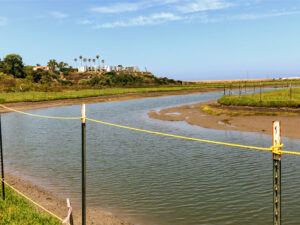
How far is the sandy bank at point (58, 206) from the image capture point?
540 inches

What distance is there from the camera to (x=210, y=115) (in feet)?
161

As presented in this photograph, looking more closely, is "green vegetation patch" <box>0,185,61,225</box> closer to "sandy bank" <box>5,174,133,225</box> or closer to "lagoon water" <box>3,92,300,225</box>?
"sandy bank" <box>5,174,133,225</box>

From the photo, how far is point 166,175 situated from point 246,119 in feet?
79.0

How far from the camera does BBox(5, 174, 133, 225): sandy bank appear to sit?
13727mm

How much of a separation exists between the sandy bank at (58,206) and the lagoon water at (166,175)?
1.74ft

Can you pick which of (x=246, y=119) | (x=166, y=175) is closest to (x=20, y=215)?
(x=166, y=175)

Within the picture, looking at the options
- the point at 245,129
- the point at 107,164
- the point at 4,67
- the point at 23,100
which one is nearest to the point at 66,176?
the point at 107,164

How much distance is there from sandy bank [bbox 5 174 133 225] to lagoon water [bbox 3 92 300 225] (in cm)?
53

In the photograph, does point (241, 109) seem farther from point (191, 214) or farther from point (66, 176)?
point (191, 214)

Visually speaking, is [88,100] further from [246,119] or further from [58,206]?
[58,206]

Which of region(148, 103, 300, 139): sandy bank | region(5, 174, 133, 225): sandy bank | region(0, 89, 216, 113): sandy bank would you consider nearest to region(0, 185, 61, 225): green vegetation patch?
region(5, 174, 133, 225): sandy bank

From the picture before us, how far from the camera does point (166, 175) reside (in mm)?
19812

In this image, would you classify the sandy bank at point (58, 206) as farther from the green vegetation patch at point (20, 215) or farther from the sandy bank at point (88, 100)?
the sandy bank at point (88, 100)

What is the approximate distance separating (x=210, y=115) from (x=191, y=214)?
1396 inches
